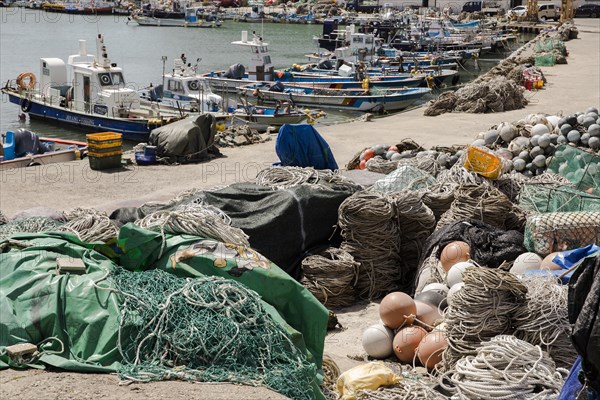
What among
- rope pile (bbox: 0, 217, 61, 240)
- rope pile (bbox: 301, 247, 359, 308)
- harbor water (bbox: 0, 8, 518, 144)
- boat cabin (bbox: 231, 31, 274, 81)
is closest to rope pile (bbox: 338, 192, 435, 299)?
rope pile (bbox: 301, 247, 359, 308)

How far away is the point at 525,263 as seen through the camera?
7.50 meters

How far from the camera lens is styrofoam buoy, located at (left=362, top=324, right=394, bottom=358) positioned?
23.6ft

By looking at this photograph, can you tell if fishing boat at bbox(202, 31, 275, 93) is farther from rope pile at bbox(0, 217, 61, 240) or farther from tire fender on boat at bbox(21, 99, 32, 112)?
rope pile at bbox(0, 217, 61, 240)

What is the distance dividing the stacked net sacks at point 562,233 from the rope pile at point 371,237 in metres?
1.64

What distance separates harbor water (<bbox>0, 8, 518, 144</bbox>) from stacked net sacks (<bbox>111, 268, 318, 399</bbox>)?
19359mm

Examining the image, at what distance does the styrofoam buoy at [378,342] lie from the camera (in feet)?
23.6

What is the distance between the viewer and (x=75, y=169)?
14.6 metres

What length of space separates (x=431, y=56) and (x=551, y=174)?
106ft

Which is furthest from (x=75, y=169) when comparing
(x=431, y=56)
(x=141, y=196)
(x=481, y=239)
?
(x=431, y=56)

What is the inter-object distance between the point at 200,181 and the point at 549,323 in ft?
27.9

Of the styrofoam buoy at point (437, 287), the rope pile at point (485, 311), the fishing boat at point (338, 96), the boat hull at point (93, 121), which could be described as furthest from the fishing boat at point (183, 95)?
the rope pile at point (485, 311)

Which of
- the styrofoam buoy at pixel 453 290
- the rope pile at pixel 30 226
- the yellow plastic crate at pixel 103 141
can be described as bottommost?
the styrofoam buoy at pixel 453 290

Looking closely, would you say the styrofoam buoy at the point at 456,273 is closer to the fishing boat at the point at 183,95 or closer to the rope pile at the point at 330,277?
the rope pile at the point at 330,277

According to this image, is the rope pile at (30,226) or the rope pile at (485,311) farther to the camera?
the rope pile at (30,226)
